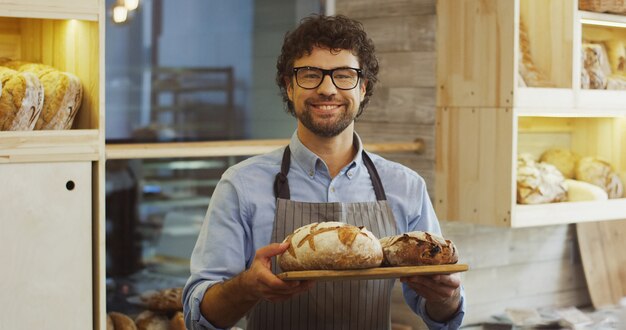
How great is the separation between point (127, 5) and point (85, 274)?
4.40 feet

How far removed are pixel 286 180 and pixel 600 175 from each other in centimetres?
189

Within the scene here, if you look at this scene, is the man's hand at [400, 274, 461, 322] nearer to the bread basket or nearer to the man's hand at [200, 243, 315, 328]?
the man's hand at [200, 243, 315, 328]

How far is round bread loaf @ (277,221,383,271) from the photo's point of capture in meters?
1.77

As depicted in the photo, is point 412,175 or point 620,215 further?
point 620,215

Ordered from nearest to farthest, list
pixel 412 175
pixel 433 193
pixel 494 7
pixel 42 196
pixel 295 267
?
pixel 295 267 < pixel 412 175 < pixel 42 196 < pixel 494 7 < pixel 433 193

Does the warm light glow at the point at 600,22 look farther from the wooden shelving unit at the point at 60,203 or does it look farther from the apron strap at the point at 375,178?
the wooden shelving unit at the point at 60,203

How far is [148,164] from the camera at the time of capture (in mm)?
3537

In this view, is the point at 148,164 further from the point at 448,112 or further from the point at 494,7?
the point at 494,7

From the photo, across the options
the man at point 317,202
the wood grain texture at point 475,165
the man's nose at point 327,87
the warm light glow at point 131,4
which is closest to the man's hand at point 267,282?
the man at point 317,202

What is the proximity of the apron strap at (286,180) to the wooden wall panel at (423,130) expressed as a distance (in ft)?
4.41

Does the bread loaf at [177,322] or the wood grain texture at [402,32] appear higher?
the wood grain texture at [402,32]

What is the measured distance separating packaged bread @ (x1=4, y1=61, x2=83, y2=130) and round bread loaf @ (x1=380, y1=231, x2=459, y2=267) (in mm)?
1046

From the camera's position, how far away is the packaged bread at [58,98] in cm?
243

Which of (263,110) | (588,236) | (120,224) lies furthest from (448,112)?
(120,224)
